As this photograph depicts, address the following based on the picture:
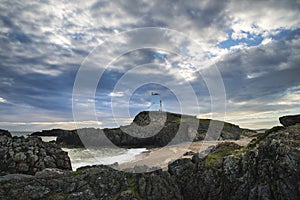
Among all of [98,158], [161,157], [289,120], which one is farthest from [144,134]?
[289,120]

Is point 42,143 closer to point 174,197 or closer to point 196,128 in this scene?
point 174,197

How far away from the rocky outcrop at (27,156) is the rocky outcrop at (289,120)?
1066 inches

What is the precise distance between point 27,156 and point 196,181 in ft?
64.1

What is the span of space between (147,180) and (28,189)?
8.44 metres

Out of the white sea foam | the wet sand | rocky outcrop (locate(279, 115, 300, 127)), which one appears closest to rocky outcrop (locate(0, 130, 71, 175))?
the wet sand

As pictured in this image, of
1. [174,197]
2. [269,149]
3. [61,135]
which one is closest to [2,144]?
[174,197]

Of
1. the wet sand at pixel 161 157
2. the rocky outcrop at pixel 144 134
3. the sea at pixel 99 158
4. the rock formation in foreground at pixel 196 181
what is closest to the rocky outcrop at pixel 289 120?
the rock formation in foreground at pixel 196 181

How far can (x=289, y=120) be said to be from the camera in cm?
2559

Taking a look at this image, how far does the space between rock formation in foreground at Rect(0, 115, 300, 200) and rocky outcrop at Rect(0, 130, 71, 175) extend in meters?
8.27

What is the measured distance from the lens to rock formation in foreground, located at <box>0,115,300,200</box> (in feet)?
48.0

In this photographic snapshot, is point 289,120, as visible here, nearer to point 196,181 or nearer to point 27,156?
point 196,181

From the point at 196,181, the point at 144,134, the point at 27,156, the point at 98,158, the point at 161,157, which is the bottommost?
the point at 98,158

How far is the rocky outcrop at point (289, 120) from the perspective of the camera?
2523cm

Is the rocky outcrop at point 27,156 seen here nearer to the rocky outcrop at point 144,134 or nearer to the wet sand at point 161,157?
the wet sand at point 161,157
